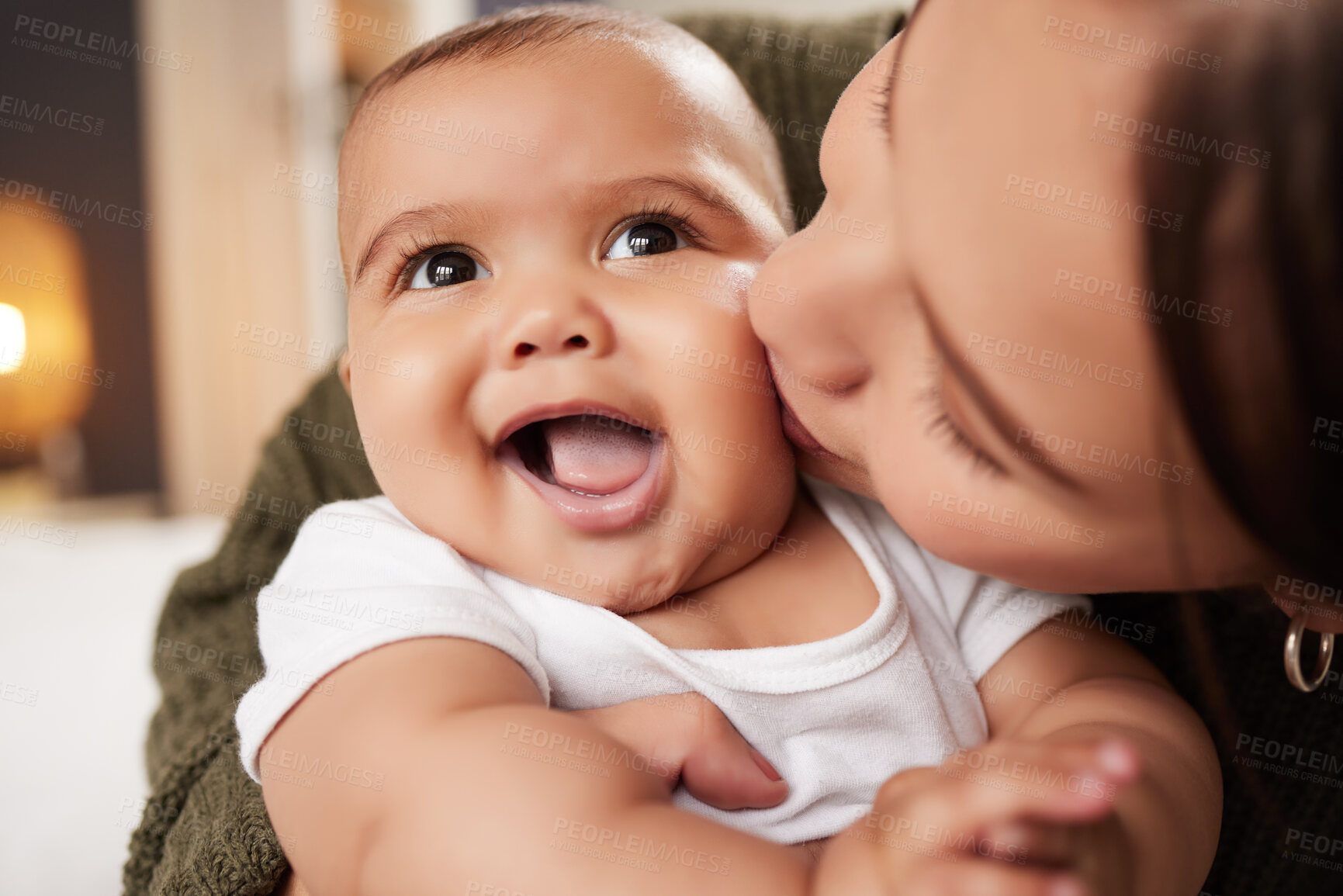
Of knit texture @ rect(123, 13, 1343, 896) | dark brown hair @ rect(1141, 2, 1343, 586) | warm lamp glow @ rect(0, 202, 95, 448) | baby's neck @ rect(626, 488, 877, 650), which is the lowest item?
warm lamp glow @ rect(0, 202, 95, 448)

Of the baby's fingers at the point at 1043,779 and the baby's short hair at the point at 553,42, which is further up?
the baby's short hair at the point at 553,42

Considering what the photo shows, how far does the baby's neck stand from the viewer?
2.54 feet

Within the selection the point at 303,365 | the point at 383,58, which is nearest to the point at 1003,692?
the point at 303,365

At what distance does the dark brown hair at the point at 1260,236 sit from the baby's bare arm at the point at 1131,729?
223 mm

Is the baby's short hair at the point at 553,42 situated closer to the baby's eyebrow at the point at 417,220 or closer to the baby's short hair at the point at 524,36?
the baby's short hair at the point at 524,36

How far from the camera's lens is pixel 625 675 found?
740mm

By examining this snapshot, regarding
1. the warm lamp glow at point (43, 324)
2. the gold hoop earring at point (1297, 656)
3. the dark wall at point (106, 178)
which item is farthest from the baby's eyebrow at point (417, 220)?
the dark wall at point (106, 178)

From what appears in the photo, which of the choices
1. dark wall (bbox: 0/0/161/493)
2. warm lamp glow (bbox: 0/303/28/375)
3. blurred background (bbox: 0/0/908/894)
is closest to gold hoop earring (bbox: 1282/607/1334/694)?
blurred background (bbox: 0/0/908/894)

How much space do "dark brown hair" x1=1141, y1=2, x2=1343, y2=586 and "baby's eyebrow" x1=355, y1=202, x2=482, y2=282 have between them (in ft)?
1.58

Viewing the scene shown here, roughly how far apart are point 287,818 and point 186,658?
53 centimetres

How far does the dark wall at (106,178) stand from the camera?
3941 millimetres

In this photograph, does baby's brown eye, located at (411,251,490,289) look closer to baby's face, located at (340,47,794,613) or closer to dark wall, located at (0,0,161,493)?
baby's face, located at (340,47,794,613)

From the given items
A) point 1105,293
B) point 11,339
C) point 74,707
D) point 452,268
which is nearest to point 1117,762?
point 1105,293

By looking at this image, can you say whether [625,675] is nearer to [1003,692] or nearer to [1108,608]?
[1003,692]
